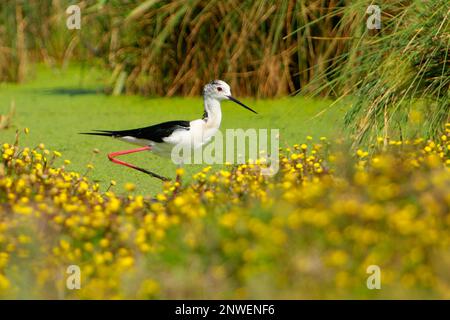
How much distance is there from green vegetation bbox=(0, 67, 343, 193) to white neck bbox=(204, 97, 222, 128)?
0.58 m

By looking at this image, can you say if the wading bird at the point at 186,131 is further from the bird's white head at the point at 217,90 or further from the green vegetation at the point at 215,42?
the green vegetation at the point at 215,42

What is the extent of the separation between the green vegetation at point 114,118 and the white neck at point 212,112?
0.58m

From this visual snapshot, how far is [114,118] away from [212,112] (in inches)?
117

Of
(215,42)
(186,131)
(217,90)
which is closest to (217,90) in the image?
(217,90)

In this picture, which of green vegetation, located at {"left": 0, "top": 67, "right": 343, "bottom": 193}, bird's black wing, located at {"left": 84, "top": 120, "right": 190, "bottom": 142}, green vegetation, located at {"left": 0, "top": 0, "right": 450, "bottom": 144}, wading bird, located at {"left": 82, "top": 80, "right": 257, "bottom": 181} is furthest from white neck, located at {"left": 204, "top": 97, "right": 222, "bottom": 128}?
green vegetation, located at {"left": 0, "top": 0, "right": 450, "bottom": 144}

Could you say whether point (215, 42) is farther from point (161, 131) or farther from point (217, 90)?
point (161, 131)

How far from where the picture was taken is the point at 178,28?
899 centimetres

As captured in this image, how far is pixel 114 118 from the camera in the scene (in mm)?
8516

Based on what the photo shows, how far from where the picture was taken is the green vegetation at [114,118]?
6.79 meters

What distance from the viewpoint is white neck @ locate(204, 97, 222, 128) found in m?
5.66

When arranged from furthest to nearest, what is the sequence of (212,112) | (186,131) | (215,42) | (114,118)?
1. (215,42)
2. (114,118)
3. (212,112)
4. (186,131)

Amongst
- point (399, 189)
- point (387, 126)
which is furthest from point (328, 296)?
point (387, 126)

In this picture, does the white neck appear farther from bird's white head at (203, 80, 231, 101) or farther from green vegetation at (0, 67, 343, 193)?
green vegetation at (0, 67, 343, 193)

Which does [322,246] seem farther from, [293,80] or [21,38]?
[21,38]
